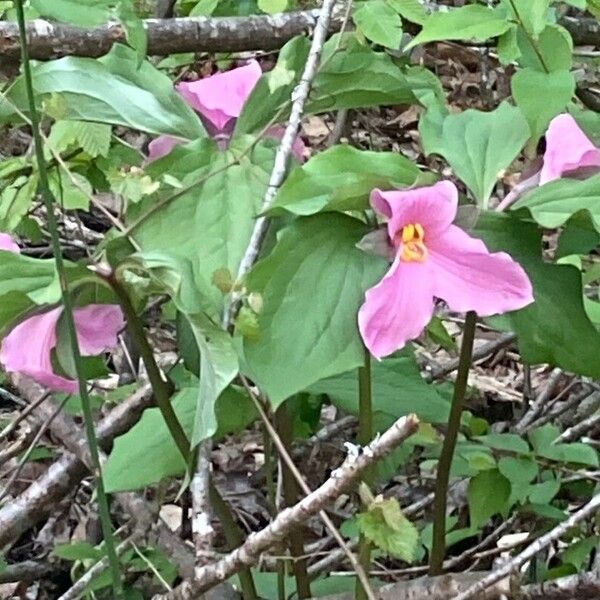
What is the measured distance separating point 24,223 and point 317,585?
21.7 inches

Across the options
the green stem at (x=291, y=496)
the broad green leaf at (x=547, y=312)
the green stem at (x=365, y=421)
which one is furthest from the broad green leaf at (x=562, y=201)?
the green stem at (x=291, y=496)

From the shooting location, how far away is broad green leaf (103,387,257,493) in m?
0.89

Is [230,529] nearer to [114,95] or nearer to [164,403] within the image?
[164,403]

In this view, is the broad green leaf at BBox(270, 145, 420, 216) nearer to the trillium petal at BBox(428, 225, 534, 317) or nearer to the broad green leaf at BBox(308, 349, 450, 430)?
the trillium petal at BBox(428, 225, 534, 317)

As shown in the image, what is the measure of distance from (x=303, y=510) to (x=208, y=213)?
0.27 m

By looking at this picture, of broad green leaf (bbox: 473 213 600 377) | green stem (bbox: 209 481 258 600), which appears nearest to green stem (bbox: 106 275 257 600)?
green stem (bbox: 209 481 258 600)

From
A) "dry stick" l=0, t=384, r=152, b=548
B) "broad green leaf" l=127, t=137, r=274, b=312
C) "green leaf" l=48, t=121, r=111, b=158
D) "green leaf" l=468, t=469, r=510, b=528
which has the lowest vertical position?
"dry stick" l=0, t=384, r=152, b=548

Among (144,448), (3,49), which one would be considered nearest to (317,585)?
(144,448)

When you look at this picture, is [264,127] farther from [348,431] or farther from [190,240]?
[348,431]

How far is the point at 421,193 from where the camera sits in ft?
2.25

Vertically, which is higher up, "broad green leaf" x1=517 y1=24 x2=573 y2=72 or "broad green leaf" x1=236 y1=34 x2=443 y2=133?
"broad green leaf" x1=236 y1=34 x2=443 y2=133

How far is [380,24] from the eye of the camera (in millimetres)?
1021

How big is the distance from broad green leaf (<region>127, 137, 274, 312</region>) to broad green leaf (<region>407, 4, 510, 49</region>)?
24cm

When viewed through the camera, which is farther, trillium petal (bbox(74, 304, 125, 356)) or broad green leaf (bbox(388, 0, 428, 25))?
broad green leaf (bbox(388, 0, 428, 25))
